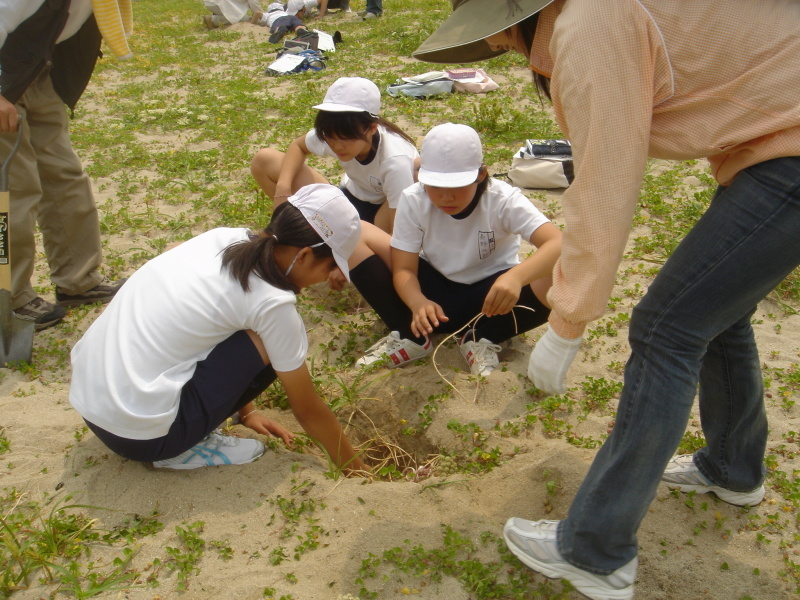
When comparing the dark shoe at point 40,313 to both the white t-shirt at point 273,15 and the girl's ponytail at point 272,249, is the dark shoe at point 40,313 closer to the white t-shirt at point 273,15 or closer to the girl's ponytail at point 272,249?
the girl's ponytail at point 272,249

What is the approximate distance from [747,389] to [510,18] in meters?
1.23

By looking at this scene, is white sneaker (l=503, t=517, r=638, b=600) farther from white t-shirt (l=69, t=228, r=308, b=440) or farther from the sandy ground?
white t-shirt (l=69, t=228, r=308, b=440)

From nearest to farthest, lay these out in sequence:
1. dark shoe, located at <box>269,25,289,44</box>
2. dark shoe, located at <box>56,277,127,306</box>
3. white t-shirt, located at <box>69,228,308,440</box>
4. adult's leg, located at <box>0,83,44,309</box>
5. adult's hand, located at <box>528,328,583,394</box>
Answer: adult's hand, located at <box>528,328,583,394</box>
white t-shirt, located at <box>69,228,308,440</box>
adult's leg, located at <box>0,83,44,309</box>
dark shoe, located at <box>56,277,127,306</box>
dark shoe, located at <box>269,25,289,44</box>

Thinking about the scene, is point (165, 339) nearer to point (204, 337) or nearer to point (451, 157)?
point (204, 337)

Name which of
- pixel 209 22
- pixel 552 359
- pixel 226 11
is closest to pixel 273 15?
pixel 226 11

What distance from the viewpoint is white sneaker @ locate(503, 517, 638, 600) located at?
1.80 meters

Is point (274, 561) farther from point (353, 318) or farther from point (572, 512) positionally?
point (353, 318)

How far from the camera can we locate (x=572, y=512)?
1.76 metres

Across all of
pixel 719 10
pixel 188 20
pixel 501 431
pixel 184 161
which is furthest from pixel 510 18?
pixel 188 20

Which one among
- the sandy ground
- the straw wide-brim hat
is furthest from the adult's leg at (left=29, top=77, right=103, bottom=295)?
the straw wide-brim hat

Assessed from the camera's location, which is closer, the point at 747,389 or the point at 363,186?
the point at 747,389

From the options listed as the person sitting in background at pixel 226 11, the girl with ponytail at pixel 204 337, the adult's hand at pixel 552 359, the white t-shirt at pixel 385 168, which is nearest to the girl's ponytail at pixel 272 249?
the girl with ponytail at pixel 204 337

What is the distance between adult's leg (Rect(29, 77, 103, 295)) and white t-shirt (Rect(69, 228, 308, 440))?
145 cm

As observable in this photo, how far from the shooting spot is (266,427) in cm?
275
